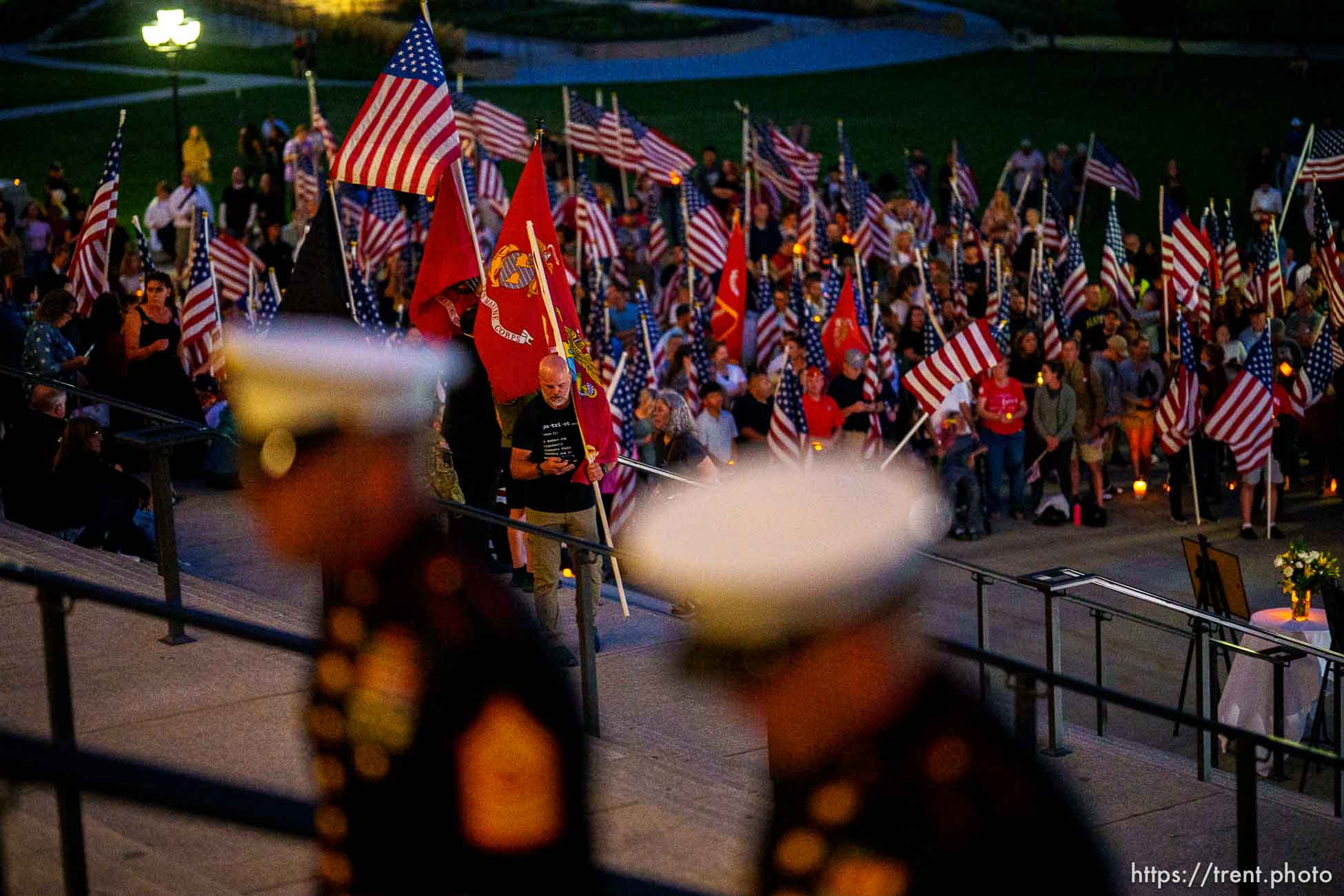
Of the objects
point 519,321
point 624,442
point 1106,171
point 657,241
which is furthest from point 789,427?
point 1106,171

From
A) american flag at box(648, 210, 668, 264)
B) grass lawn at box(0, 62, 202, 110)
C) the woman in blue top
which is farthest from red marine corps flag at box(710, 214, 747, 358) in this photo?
grass lawn at box(0, 62, 202, 110)

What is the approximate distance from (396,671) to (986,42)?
55.0 metres

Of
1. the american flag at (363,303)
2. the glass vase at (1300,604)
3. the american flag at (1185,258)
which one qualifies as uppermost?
the american flag at (363,303)

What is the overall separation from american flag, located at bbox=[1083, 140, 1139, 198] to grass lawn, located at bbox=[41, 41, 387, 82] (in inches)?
1166

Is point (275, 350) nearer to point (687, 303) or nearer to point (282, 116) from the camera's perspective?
point (687, 303)

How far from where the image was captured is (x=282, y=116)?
141 feet

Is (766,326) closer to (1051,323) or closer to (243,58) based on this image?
(1051,323)

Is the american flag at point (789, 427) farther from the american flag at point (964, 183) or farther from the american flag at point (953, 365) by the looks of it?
the american flag at point (964, 183)

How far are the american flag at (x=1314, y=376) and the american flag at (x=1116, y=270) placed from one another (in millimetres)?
3254

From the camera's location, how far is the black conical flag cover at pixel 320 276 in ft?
27.8

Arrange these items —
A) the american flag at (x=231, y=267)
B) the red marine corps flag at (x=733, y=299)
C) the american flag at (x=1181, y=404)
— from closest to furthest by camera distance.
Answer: the american flag at (x=1181, y=404) < the red marine corps flag at (x=733, y=299) < the american flag at (x=231, y=267)

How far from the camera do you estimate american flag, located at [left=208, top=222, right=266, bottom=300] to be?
1908 cm

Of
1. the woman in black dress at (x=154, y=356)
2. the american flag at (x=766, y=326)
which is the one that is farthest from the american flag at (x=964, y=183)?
the woman in black dress at (x=154, y=356)

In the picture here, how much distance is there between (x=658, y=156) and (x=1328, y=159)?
8.86 m
